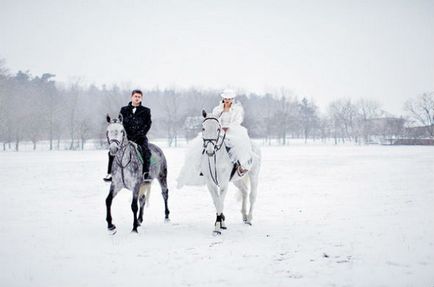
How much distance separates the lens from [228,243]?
21.6ft

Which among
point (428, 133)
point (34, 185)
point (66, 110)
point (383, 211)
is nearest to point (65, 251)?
point (383, 211)

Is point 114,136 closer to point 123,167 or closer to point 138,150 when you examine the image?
point 123,167

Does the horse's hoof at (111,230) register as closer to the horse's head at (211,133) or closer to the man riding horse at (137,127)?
the man riding horse at (137,127)

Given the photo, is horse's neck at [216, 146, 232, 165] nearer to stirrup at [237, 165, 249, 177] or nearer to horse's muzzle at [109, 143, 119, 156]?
stirrup at [237, 165, 249, 177]

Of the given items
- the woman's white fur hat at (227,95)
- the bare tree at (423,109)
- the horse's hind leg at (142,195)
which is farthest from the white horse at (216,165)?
the bare tree at (423,109)

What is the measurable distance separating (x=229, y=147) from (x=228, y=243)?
2.24m

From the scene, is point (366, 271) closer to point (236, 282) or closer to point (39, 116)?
point (236, 282)

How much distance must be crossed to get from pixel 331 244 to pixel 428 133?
78.7m

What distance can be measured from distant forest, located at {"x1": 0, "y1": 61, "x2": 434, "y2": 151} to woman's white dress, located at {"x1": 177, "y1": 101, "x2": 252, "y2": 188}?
47415 millimetres

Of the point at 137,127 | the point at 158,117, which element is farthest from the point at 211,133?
the point at 158,117

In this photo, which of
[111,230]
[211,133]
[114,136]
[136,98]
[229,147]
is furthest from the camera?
[136,98]

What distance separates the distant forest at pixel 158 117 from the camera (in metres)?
54.2

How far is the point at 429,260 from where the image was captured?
17.4 ft

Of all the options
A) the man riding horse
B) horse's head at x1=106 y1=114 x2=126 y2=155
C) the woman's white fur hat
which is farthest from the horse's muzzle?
the woman's white fur hat
